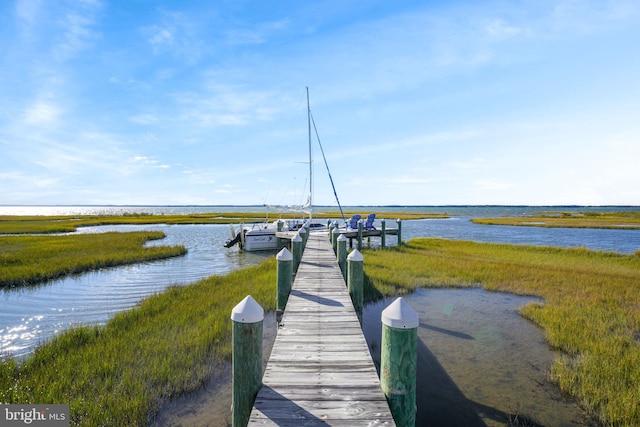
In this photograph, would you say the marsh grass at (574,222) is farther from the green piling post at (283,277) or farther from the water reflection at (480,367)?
the green piling post at (283,277)

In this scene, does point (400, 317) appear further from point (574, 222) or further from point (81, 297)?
point (574, 222)

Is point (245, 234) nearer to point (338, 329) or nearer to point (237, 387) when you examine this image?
point (338, 329)

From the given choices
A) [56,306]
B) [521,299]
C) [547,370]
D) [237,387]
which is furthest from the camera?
[521,299]

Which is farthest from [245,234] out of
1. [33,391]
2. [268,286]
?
[33,391]

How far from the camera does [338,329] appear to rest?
5395 mm

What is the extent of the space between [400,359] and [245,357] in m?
1.64

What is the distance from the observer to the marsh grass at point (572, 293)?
17.1 ft

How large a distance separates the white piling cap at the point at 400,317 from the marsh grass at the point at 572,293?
386cm

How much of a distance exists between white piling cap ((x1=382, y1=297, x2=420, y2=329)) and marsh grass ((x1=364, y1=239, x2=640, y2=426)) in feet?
12.7

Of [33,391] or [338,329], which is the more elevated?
[338,329]

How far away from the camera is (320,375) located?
3.90 meters

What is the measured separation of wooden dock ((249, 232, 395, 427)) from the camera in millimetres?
3145

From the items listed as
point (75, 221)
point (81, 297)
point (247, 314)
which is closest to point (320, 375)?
point (247, 314)

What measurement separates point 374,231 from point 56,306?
61.0 feet
